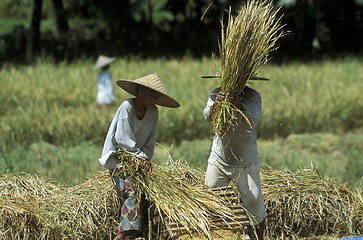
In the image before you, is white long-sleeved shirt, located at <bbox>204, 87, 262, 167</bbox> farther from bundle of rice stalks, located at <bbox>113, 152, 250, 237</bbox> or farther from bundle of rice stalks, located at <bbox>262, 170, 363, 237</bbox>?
bundle of rice stalks, located at <bbox>262, 170, 363, 237</bbox>

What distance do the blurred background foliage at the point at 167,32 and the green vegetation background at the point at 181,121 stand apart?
345 centimetres

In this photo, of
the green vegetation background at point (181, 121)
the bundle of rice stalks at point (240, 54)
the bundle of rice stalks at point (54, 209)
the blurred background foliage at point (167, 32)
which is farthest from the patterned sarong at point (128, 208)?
the blurred background foliage at point (167, 32)

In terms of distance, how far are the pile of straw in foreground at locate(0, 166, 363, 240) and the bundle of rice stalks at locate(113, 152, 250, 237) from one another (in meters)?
0.08

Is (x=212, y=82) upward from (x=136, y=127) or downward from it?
downward

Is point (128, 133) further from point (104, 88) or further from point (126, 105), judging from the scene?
point (104, 88)

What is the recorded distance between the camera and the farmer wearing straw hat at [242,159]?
4.69 metres

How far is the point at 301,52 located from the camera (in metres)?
16.6

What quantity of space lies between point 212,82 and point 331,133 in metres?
2.44

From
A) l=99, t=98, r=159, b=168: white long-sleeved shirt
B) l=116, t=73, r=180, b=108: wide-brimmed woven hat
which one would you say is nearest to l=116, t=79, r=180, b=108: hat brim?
l=116, t=73, r=180, b=108: wide-brimmed woven hat

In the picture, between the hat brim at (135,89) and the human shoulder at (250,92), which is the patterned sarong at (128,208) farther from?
the human shoulder at (250,92)

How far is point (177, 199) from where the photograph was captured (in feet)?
15.1

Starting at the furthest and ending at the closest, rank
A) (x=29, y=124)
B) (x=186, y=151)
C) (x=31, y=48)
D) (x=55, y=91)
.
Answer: (x=31, y=48)
(x=55, y=91)
(x=29, y=124)
(x=186, y=151)

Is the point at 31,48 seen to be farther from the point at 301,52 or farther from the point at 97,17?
the point at 301,52

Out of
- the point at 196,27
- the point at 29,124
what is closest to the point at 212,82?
the point at 29,124
